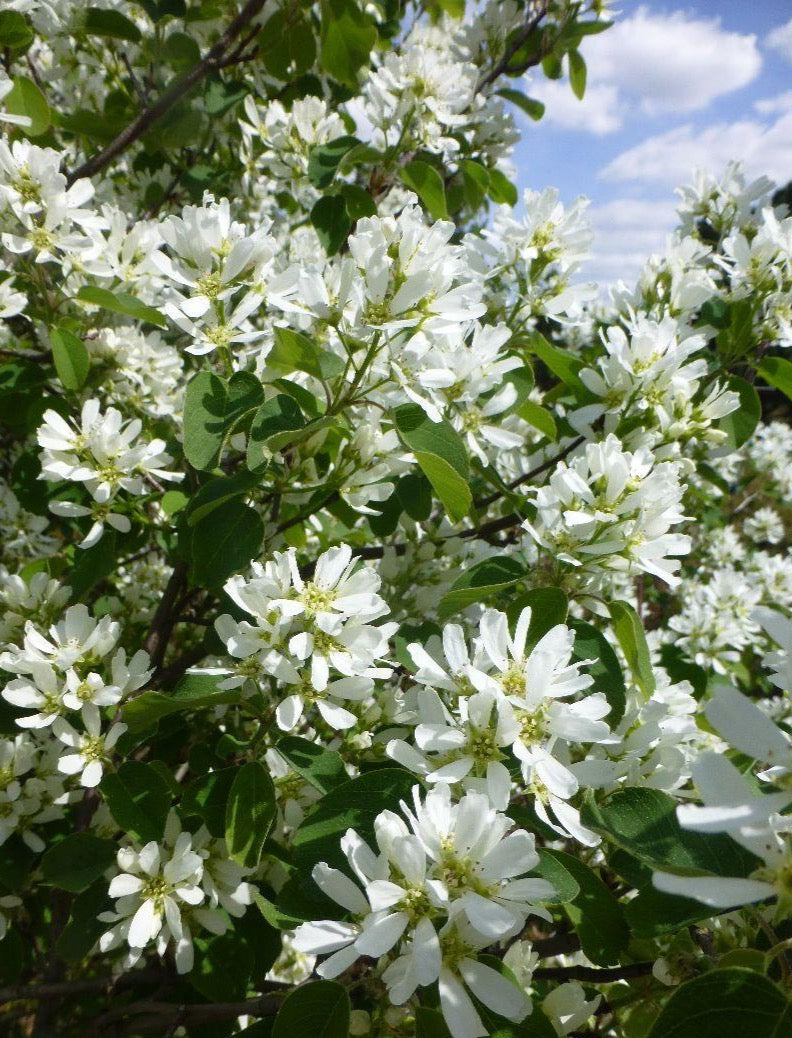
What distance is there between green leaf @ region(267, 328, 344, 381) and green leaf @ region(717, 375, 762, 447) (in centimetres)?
115

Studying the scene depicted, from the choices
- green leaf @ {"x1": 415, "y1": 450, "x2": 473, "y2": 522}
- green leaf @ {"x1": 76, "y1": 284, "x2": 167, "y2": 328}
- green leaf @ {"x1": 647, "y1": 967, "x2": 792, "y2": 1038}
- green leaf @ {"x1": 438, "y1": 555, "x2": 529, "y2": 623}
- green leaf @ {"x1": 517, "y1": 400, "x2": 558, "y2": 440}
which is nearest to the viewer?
green leaf @ {"x1": 647, "y1": 967, "x2": 792, "y2": 1038}

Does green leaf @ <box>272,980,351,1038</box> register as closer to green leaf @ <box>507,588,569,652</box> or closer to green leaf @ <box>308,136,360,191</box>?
green leaf @ <box>507,588,569,652</box>

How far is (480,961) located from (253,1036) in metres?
0.39

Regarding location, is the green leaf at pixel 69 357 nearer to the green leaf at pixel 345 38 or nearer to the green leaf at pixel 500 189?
the green leaf at pixel 345 38

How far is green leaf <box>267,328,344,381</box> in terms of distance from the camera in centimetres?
148

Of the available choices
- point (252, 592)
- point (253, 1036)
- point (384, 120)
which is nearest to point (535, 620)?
point (252, 592)

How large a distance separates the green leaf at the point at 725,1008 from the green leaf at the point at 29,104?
7.87ft

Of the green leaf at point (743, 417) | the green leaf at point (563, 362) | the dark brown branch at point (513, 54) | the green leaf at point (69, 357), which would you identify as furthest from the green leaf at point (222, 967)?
the dark brown branch at point (513, 54)

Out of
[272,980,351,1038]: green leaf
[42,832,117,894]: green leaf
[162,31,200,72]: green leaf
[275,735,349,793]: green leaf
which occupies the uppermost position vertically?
[162,31,200,72]: green leaf

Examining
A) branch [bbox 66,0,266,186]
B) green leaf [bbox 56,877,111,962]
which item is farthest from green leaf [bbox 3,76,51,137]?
green leaf [bbox 56,877,111,962]

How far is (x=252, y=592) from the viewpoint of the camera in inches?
55.0

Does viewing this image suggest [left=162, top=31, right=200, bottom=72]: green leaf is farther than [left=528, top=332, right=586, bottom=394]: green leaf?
Yes

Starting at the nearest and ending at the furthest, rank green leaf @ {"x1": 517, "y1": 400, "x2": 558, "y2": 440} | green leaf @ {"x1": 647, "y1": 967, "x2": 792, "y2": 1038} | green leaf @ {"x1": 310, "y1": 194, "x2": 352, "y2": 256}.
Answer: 1. green leaf @ {"x1": 647, "y1": 967, "x2": 792, "y2": 1038}
2. green leaf @ {"x1": 517, "y1": 400, "x2": 558, "y2": 440}
3. green leaf @ {"x1": 310, "y1": 194, "x2": 352, "y2": 256}

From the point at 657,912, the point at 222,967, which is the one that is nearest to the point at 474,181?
the point at 657,912
